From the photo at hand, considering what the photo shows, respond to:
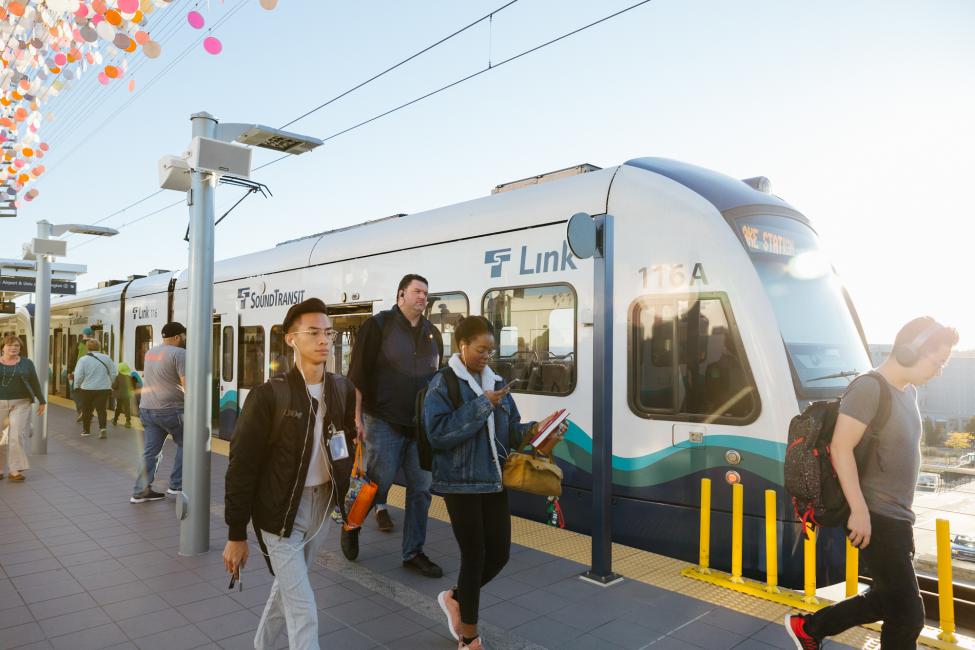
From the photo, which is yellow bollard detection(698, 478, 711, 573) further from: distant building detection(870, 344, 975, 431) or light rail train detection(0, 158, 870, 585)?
distant building detection(870, 344, 975, 431)

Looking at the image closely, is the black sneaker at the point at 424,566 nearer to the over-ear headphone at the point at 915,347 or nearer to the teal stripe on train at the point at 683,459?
the teal stripe on train at the point at 683,459

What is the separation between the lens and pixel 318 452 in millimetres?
2779

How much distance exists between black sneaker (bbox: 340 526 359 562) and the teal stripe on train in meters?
1.74

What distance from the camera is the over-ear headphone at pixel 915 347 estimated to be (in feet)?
8.97

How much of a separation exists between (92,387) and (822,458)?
1154 cm

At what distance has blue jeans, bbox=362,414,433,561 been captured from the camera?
14.9 feet

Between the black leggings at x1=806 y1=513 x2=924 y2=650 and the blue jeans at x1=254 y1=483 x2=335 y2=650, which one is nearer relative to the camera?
the blue jeans at x1=254 y1=483 x2=335 y2=650

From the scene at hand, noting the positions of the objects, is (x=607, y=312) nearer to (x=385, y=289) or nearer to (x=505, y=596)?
(x=505, y=596)

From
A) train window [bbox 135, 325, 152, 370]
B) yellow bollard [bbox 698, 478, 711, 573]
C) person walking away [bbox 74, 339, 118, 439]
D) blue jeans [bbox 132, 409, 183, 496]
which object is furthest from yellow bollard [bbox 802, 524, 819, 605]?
train window [bbox 135, 325, 152, 370]

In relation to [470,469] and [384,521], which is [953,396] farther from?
[470,469]

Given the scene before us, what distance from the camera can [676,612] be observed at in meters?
3.84

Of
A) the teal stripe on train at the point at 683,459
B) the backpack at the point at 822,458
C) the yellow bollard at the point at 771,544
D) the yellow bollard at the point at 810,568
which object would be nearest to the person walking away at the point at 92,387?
the teal stripe on train at the point at 683,459

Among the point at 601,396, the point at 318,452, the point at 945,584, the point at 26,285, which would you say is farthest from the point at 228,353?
the point at 945,584

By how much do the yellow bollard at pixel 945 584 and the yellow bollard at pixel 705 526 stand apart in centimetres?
124
